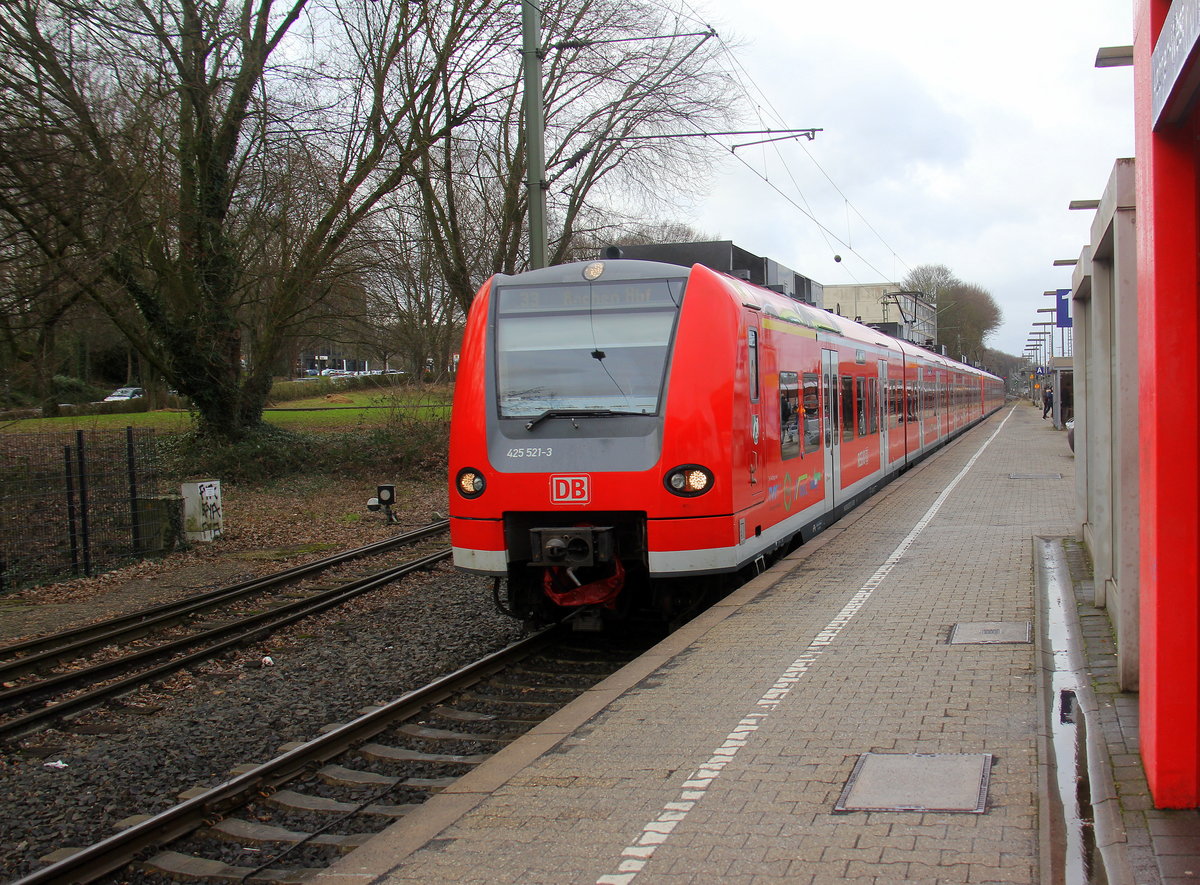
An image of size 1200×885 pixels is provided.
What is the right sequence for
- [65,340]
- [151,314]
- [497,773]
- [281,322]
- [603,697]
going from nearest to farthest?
[497,773] → [603,697] → [65,340] → [151,314] → [281,322]

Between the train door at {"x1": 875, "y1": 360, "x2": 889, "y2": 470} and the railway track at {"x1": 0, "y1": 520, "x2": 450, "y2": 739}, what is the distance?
8.34 meters

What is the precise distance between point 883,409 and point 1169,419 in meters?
14.5

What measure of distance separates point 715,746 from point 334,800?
2047 millimetres

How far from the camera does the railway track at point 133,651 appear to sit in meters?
7.44

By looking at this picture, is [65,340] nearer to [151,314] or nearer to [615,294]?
[151,314]

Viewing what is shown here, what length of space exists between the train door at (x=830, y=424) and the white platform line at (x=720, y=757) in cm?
348

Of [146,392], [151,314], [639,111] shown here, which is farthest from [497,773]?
[146,392]

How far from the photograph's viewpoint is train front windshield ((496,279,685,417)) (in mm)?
8000

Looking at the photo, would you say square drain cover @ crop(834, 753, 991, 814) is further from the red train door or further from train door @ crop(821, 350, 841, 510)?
the red train door

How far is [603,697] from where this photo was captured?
244 inches

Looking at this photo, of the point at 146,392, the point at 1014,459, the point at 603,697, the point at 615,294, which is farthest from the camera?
the point at 146,392

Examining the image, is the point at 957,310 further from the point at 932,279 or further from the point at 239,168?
the point at 239,168

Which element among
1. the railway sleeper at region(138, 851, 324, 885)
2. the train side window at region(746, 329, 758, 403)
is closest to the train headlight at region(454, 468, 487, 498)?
the train side window at region(746, 329, 758, 403)

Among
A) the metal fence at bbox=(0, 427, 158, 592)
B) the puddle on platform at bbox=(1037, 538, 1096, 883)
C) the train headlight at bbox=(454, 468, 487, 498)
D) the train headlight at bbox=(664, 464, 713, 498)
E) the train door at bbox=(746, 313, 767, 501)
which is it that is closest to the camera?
the puddle on platform at bbox=(1037, 538, 1096, 883)
